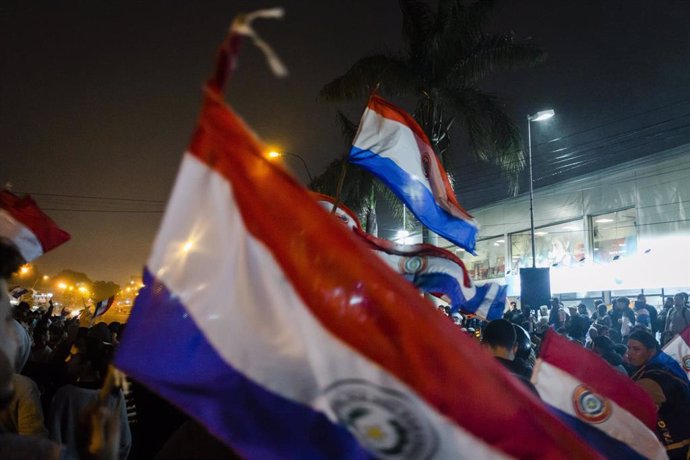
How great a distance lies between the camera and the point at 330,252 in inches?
82.0

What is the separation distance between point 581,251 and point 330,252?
26258mm

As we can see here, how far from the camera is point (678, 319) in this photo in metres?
11.7

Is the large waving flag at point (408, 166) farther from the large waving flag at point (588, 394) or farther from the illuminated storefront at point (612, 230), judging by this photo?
the illuminated storefront at point (612, 230)

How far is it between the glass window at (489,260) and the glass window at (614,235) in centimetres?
720

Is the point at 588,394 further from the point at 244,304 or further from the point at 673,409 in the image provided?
the point at 244,304

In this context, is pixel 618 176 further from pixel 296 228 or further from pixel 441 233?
pixel 296 228

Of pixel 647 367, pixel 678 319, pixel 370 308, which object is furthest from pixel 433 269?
pixel 678 319

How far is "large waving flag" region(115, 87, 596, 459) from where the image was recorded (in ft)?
6.53

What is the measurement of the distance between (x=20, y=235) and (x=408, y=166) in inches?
175

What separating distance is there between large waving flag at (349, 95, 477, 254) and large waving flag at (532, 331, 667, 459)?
3.35m


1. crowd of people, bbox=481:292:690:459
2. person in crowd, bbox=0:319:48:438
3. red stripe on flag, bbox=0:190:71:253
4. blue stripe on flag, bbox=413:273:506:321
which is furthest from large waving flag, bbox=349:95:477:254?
person in crowd, bbox=0:319:48:438

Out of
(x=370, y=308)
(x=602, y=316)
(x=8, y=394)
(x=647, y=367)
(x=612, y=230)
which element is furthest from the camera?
(x=612, y=230)

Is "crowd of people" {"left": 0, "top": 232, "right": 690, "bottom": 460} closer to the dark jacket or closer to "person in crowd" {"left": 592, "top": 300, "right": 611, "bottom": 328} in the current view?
the dark jacket

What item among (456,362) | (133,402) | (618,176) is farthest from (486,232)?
(456,362)
